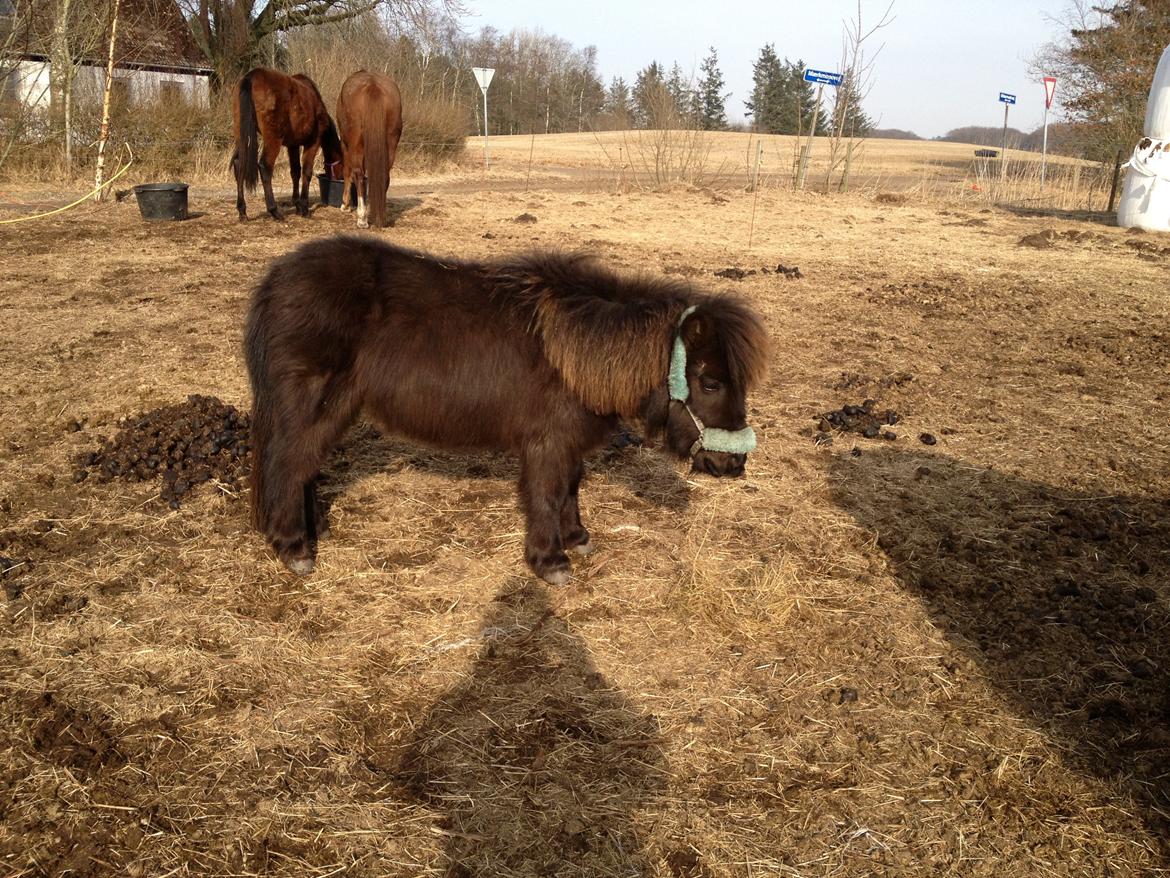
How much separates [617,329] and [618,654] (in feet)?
4.91

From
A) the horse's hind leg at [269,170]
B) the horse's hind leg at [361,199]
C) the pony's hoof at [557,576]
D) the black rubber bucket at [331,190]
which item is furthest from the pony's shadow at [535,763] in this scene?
the black rubber bucket at [331,190]

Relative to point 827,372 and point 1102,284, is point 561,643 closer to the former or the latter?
point 827,372

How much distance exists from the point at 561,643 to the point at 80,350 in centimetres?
582

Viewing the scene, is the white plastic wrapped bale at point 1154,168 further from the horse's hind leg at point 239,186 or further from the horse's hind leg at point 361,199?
the horse's hind leg at point 239,186

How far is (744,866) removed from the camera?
2447mm

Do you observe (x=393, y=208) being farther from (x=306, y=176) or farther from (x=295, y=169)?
(x=295, y=169)

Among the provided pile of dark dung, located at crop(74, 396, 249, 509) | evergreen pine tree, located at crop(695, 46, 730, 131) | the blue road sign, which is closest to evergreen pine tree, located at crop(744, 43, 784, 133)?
evergreen pine tree, located at crop(695, 46, 730, 131)

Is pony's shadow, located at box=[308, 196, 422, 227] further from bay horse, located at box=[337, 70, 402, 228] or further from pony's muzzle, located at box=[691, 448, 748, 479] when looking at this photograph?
pony's muzzle, located at box=[691, 448, 748, 479]

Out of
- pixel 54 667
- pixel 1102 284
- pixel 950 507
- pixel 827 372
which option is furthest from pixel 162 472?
pixel 1102 284

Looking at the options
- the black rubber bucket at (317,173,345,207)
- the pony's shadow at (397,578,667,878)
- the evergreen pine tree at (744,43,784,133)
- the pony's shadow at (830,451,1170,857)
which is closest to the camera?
the pony's shadow at (397,578,667,878)

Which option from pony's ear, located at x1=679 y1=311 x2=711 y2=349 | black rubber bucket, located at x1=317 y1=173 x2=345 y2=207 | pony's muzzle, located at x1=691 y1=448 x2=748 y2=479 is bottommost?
pony's muzzle, located at x1=691 y1=448 x2=748 y2=479

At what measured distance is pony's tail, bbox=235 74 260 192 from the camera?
12.4 metres

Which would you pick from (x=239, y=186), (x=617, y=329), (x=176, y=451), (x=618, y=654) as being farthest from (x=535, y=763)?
(x=239, y=186)

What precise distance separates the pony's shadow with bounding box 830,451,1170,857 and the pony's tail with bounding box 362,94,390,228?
9699mm
